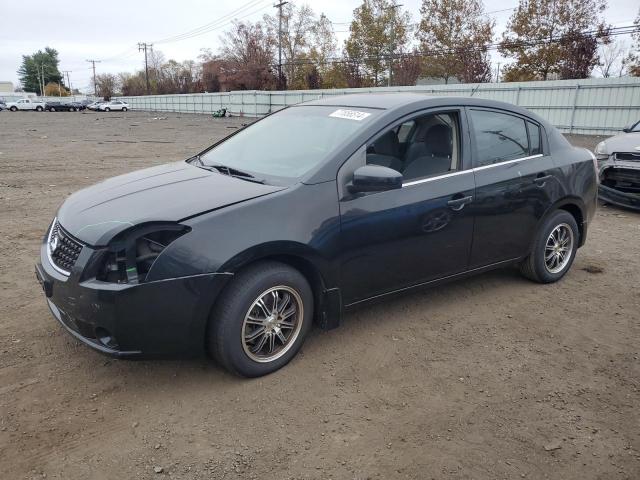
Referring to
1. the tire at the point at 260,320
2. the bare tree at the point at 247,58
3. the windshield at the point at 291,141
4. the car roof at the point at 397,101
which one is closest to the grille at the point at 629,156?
the car roof at the point at 397,101

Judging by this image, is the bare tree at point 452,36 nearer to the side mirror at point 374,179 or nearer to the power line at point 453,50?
the power line at point 453,50

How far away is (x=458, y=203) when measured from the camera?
13.1 ft

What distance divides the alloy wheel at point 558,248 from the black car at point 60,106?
67.6 meters

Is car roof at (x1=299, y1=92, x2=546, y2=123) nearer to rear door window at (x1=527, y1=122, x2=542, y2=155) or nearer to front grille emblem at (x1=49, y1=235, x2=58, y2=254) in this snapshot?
rear door window at (x1=527, y1=122, x2=542, y2=155)

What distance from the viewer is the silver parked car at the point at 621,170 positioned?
7859 mm

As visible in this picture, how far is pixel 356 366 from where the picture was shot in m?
3.48

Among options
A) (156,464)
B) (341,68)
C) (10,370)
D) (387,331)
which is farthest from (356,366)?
(341,68)

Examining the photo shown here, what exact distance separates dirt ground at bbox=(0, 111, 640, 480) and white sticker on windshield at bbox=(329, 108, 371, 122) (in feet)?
→ 5.15

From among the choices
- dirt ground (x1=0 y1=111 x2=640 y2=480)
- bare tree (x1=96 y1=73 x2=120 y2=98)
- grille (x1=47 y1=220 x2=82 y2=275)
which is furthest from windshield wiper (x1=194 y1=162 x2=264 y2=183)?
bare tree (x1=96 y1=73 x2=120 y2=98)

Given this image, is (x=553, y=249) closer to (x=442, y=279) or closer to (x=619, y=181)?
(x=442, y=279)

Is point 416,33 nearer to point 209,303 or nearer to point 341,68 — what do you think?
point 341,68

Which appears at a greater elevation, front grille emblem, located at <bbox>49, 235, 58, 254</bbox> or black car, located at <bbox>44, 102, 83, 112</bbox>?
front grille emblem, located at <bbox>49, 235, 58, 254</bbox>

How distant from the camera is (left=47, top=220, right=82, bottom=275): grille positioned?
302cm

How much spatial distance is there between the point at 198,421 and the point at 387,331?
1.64 m
